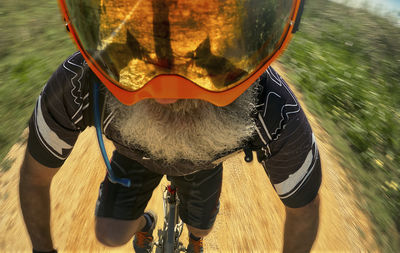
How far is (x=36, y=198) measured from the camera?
5.54 ft

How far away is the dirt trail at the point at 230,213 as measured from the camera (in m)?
2.62

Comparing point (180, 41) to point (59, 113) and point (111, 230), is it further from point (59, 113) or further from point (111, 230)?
point (111, 230)

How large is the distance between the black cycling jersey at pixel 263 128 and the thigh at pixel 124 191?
0.48 metres

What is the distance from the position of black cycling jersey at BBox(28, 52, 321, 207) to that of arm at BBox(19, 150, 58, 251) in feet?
0.30

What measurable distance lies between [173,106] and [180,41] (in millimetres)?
366

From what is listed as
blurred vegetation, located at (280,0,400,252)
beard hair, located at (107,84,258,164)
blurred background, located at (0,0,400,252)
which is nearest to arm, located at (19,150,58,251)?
beard hair, located at (107,84,258,164)

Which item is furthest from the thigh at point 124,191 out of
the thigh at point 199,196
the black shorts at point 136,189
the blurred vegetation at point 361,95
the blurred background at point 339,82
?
the blurred vegetation at point 361,95

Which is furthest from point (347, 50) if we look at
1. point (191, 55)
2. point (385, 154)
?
point (191, 55)

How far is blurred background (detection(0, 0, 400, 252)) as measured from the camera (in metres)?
3.31

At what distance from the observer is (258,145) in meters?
1.51

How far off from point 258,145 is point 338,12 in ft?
32.1

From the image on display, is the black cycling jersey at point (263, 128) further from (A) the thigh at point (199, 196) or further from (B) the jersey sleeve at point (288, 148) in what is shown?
(A) the thigh at point (199, 196)

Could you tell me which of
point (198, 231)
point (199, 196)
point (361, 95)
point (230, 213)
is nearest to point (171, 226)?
point (198, 231)

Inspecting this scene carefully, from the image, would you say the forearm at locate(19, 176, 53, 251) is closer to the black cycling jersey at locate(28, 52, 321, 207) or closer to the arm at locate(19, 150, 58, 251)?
the arm at locate(19, 150, 58, 251)
